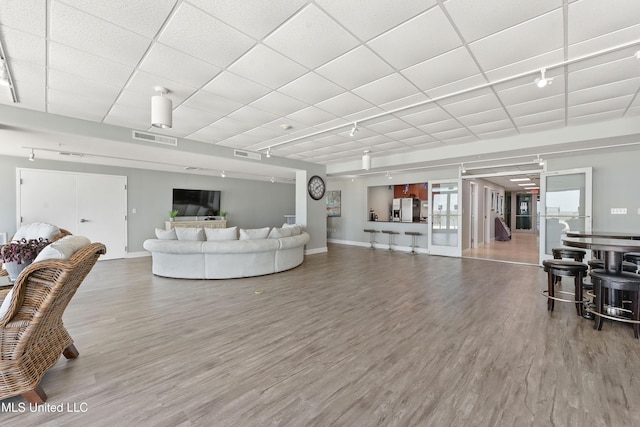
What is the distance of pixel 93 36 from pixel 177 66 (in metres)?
0.64

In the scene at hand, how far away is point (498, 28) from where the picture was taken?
215cm

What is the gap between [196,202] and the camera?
9.03 metres

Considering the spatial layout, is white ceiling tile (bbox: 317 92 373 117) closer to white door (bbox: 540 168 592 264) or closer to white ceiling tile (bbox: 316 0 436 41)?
white ceiling tile (bbox: 316 0 436 41)

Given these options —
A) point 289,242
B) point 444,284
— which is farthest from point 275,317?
point 444,284

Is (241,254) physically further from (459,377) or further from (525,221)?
(525,221)

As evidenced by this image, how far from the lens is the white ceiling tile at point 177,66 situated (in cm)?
247

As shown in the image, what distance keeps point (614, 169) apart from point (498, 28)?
17.9 feet

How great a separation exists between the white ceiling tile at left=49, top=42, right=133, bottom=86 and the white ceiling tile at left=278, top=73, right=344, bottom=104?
1.62 m

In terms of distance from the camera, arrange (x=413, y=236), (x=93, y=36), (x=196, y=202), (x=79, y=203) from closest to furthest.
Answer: (x=93, y=36)
(x=79, y=203)
(x=413, y=236)
(x=196, y=202)

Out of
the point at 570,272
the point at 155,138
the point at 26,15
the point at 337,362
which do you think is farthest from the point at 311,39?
the point at 155,138

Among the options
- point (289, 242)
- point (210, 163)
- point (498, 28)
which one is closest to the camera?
point (498, 28)

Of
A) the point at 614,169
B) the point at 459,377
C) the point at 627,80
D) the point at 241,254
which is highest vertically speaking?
the point at 627,80

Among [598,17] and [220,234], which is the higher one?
[598,17]

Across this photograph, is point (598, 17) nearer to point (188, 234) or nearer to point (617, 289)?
point (617, 289)
